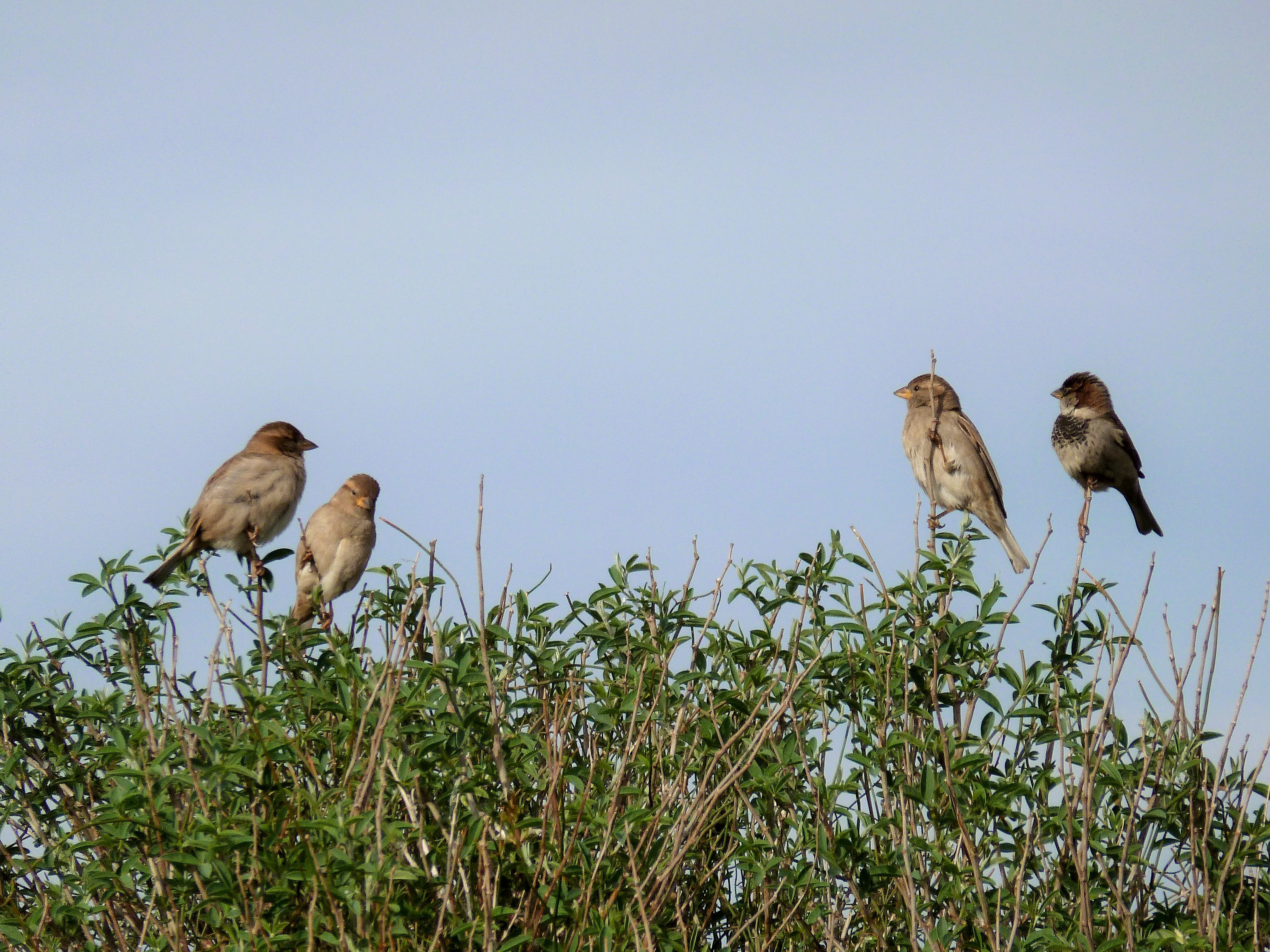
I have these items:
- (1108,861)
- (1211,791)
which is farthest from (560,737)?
(1211,791)

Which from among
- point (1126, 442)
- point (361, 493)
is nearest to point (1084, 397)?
point (1126, 442)

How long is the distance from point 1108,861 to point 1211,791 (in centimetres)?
41

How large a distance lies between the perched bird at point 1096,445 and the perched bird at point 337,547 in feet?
14.6

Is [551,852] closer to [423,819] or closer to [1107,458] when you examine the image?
[423,819]

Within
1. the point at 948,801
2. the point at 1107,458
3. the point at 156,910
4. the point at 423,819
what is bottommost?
the point at 156,910

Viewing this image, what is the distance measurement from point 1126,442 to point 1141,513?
0.58 m

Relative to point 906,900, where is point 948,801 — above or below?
A: above

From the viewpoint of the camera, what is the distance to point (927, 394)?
28.1 ft

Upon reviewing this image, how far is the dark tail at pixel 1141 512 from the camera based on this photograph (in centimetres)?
832

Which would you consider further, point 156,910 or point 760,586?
point 760,586

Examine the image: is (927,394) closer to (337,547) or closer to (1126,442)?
(1126,442)

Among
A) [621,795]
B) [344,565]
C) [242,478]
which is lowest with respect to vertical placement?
[621,795]

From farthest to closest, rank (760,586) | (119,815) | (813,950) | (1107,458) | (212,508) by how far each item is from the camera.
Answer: (1107,458) → (212,508) → (760,586) → (813,950) → (119,815)

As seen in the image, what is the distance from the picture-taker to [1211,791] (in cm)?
412
